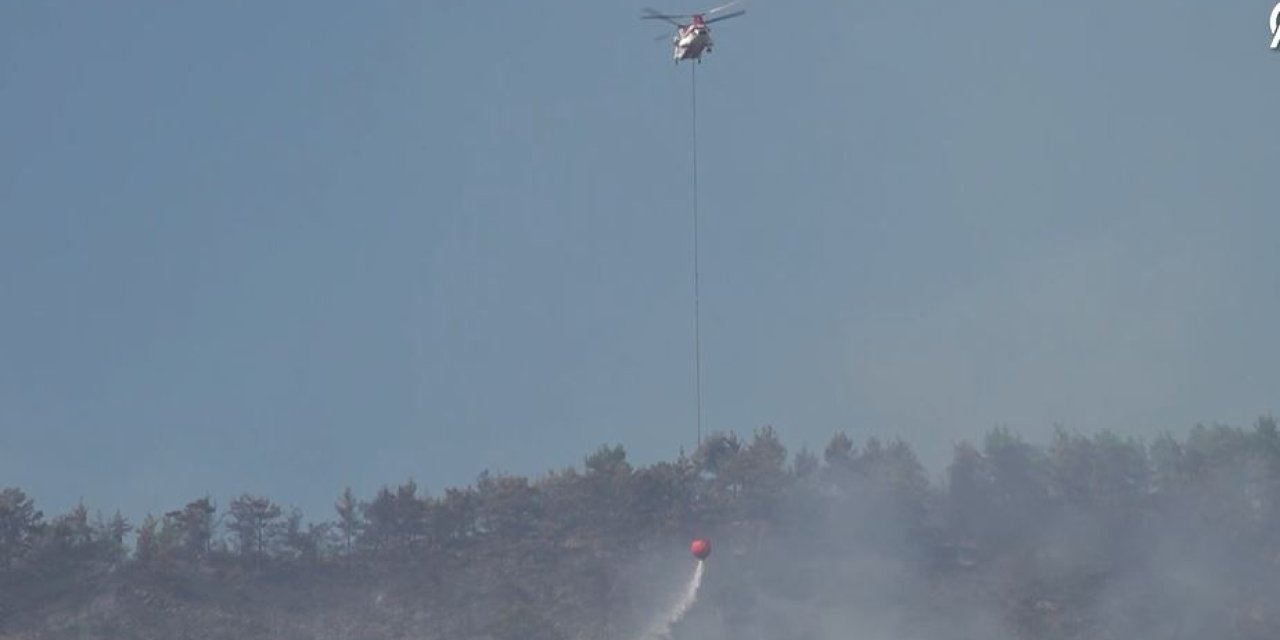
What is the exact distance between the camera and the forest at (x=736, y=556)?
77375 mm

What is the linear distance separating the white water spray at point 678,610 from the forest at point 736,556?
17.8 inches

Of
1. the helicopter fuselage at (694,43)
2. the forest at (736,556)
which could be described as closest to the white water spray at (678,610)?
the forest at (736,556)

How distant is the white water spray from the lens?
76.0 meters

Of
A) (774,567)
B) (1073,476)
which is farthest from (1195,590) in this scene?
(774,567)

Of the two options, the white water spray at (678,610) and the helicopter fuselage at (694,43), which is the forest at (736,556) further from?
the helicopter fuselage at (694,43)

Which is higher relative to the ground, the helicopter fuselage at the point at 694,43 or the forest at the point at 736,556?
the helicopter fuselage at the point at 694,43

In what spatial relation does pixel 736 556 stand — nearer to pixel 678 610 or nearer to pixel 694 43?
pixel 678 610

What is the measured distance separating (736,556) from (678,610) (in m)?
4.85

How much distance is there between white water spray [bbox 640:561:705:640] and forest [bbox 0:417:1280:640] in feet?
1.48

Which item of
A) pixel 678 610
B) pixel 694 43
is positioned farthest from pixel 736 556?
pixel 694 43

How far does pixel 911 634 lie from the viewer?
3066 inches

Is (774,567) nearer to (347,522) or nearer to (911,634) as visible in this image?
(911,634)

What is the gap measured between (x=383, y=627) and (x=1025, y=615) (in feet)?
69.2

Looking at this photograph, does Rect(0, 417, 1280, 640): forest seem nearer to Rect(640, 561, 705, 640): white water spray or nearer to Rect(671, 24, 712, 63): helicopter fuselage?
Rect(640, 561, 705, 640): white water spray
